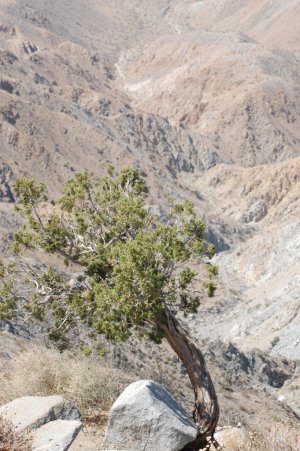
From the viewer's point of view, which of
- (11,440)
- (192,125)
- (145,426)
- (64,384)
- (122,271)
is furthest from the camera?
(192,125)

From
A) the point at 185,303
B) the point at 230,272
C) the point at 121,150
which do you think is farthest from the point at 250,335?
the point at 121,150

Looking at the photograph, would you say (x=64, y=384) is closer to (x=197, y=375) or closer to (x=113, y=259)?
(x=197, y=375)

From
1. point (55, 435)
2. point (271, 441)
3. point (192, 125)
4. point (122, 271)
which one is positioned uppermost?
point (271, 441)

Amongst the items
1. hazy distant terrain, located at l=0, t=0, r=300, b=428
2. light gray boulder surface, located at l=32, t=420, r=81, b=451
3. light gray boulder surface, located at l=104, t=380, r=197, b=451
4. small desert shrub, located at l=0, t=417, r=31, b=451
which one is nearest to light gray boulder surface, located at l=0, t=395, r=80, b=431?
light gray boulder surface, located at l=32, t=420, r=81, b=451

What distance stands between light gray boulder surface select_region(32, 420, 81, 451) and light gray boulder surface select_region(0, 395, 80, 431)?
215 mm

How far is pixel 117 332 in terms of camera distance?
431 inches

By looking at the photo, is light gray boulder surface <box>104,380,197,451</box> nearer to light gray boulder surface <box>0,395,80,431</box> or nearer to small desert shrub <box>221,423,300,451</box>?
small desert shrub <box>221,423,300,451</box>

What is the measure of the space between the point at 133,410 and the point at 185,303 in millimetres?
2857

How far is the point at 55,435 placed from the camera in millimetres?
9328

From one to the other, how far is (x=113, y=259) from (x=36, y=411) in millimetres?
3130

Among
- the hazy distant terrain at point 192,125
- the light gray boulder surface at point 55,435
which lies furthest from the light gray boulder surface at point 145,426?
the hazy distant terrain at point 192,125

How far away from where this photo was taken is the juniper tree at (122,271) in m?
10.6

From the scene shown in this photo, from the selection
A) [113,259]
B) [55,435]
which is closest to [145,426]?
[55,435]

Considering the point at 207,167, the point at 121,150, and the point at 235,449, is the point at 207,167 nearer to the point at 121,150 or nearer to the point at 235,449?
the point at 121,150
